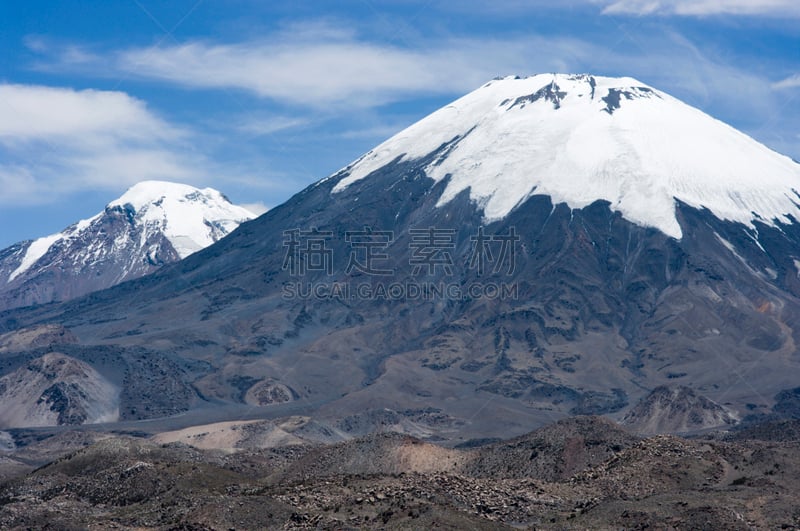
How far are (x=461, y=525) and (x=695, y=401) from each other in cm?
11945

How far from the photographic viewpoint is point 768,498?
64750 millimetres

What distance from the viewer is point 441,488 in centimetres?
6756

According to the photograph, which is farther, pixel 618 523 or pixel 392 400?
pixel 392 400

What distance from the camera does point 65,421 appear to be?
186 m

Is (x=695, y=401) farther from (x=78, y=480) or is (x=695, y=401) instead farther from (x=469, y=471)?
(x=78, y=480)

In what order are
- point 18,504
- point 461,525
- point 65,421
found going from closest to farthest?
point 461,525 < point 18,504 < point 65,421

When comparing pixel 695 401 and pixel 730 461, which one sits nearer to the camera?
pixel 730 461

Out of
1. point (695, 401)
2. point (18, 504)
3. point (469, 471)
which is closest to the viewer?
point (18, 504)

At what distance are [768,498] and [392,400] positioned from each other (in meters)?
130

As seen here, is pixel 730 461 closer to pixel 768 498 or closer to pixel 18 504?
pixel 768 498

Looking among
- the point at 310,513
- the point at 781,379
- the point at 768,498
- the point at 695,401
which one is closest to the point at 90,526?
the point at 310,513

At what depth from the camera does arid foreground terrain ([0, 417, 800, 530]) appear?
6072cm

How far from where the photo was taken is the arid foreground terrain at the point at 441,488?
60719 millimetres

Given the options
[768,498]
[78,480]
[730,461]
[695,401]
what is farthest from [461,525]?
[695,401]
